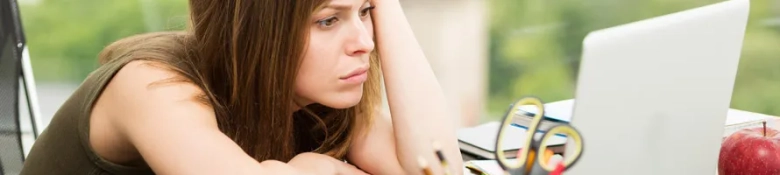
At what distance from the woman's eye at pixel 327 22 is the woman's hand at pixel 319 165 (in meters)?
0.18

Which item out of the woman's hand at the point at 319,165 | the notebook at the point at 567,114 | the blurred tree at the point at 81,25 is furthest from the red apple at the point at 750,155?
the blurred tree at the point at 81,25

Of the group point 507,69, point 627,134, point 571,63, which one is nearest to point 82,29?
point 507,69

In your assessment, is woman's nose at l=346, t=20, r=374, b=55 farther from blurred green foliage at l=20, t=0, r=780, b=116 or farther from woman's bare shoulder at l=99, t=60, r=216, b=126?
blurred green foliage at l=20, t=0, r=780, b=116

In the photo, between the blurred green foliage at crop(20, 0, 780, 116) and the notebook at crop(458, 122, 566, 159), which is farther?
the blurred green foliage at crop(20, 0, 780, 116)

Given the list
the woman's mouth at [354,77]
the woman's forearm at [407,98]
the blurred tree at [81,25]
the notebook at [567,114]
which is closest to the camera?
the woman's mouth at [354,77]

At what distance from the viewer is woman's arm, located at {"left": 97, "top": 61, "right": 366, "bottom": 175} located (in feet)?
2.86

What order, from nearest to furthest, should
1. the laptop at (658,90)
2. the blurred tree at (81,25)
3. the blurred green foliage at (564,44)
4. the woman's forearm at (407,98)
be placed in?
the laptop at (658,90), the woman's forearm at (407,98), the blurred green foliage at (564,44), the blurred tree at (81,25)

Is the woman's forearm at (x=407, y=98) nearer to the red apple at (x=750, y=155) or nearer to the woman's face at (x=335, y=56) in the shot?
the woman's face at (x=335, y=56)

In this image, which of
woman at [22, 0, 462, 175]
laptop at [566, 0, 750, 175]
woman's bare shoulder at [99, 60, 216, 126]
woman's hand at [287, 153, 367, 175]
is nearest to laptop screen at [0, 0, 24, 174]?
woman at [22, 0, 462, 175]

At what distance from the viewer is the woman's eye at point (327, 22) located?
3.11ft

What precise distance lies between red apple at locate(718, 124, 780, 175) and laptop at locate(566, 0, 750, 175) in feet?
0.65

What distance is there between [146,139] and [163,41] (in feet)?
0.66

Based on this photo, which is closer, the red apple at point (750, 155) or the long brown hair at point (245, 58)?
the long brown hair at point (245, 58)

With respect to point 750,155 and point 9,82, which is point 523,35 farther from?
point 9,82
